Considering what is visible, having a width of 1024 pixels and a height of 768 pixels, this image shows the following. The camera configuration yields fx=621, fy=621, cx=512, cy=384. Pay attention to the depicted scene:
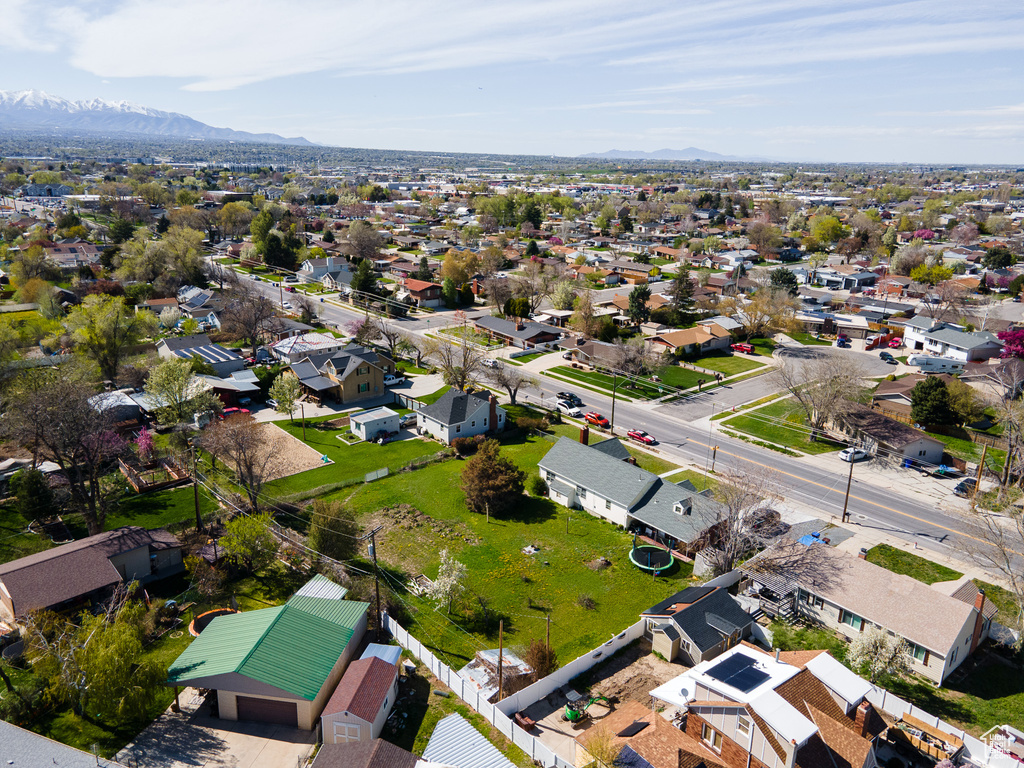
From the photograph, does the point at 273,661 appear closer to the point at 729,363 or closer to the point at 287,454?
the point at 287,454

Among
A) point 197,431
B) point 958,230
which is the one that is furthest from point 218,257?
point 958,230

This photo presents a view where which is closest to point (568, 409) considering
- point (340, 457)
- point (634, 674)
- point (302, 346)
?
point (340, 457)

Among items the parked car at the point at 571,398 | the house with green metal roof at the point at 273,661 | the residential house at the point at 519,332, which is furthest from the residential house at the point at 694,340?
the house with green metal roof at the point at 273,661

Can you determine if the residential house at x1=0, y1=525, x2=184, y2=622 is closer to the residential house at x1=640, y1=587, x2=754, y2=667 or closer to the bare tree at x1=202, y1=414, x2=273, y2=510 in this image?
the bare tree at x1=202, y1=414, x2=273, y2=510

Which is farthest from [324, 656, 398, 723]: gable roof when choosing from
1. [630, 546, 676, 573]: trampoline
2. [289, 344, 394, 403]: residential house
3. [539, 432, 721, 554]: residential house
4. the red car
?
[289, 344, 394, 403]: residential house

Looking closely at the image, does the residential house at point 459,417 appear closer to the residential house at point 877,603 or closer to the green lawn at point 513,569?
the green lawn at point 513,569

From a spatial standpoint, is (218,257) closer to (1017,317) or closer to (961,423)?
(961,423)

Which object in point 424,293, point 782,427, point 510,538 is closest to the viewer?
point 510,538
